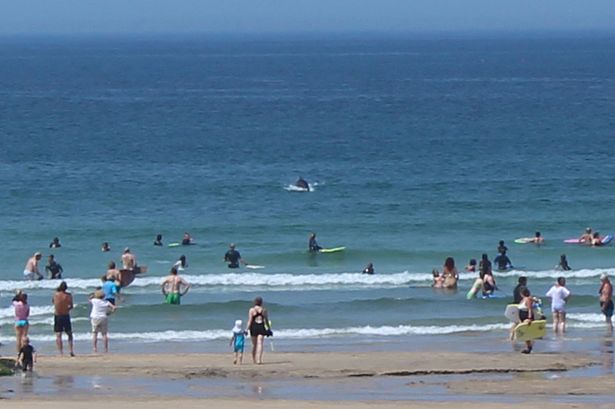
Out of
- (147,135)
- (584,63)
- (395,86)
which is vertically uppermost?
(584,63)

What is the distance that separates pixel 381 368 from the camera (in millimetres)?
22406

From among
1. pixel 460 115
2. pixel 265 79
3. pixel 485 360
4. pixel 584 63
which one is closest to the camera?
pixel 485 360

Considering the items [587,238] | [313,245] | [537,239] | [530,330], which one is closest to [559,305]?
[530,330]

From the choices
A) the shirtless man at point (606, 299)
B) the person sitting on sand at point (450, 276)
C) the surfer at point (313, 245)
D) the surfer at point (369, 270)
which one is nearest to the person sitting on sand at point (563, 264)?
the person sitting on sand at point (450, 276)

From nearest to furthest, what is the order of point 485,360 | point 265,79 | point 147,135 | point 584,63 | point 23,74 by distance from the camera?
point 485,360, point 147,135, point 265,79, point 23,74, point 584,63

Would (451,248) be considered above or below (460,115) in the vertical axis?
below

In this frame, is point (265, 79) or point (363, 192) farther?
point (265, 79)

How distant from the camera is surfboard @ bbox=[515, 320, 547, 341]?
25.0m

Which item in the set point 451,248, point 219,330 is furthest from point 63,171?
point 219,330

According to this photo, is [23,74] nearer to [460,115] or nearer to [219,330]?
[460,115]

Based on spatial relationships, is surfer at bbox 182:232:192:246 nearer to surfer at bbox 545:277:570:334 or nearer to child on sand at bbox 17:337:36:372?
surfer at bbox 545:277:570:334

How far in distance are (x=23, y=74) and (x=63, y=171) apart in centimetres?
10609

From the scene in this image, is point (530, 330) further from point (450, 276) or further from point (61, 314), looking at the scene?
point (61, 314)

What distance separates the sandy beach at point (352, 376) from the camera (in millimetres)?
19391
